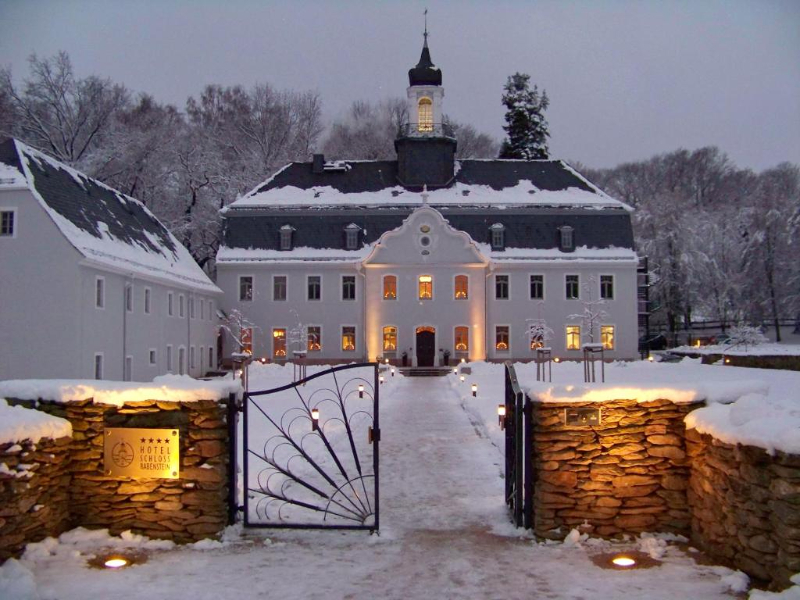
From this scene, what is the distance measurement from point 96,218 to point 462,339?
20367 millimetres

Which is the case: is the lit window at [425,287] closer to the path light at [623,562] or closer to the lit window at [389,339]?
the lit window at [389,339]

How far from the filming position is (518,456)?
8.99 m

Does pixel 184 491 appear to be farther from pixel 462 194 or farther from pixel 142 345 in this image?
pixel 462 194

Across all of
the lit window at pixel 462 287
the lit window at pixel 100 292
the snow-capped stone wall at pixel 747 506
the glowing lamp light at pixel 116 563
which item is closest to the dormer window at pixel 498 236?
the lit window at pixel 462 287

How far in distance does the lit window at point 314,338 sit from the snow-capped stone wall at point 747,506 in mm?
35216

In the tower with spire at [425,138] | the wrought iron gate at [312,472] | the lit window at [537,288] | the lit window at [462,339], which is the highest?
the tower with spire at [425,138]

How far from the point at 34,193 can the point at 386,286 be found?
20.6 meters

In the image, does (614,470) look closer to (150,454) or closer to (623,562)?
(623,562)

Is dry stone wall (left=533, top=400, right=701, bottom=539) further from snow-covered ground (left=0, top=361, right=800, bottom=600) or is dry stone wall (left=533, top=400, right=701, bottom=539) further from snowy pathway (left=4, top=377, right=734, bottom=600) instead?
snowy pathway (left=4, top=377, right=734, bottom=600)

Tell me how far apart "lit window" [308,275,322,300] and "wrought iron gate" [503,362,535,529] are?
110ft

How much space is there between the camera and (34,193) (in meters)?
25.2

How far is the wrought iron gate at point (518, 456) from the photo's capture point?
8.67 m

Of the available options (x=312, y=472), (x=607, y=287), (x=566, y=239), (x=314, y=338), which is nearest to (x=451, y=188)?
(x=566, y=239)

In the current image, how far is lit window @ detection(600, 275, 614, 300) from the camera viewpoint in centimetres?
4309
